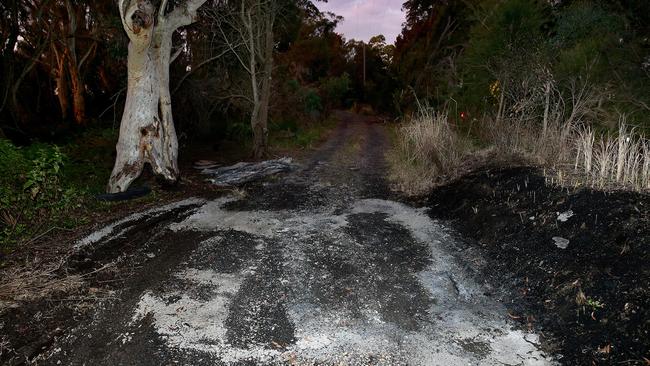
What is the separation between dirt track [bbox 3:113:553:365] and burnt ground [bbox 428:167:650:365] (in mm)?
270

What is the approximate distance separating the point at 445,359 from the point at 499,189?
12.2 feet

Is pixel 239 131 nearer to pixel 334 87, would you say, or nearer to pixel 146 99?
pixel 146 99

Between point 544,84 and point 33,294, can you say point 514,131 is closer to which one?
point 544,84

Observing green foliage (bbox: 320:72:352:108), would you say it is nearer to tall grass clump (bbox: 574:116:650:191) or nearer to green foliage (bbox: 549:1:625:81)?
green foliage (bbox: 549:1:625:81)

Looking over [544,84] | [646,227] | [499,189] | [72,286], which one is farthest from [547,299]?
[544,84]

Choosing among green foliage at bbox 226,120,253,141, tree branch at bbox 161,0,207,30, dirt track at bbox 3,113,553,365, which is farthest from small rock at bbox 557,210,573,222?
green foliage at bbox 226,120,253,141

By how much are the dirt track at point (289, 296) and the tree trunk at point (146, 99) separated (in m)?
1.30

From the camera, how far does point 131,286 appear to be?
3.71 m

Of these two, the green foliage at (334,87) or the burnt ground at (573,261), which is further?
the green foliage at (334,87)

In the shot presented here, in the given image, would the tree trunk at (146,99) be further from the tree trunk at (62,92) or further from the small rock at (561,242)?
the tree trunk at (62,92)

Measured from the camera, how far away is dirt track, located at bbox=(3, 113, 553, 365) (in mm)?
2857

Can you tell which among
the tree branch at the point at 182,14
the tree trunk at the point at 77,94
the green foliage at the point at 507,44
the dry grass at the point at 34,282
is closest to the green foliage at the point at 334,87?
the tree trunk at the point at 77,94

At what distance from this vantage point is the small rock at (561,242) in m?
4.02

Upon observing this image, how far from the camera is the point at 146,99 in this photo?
6.96 meters
